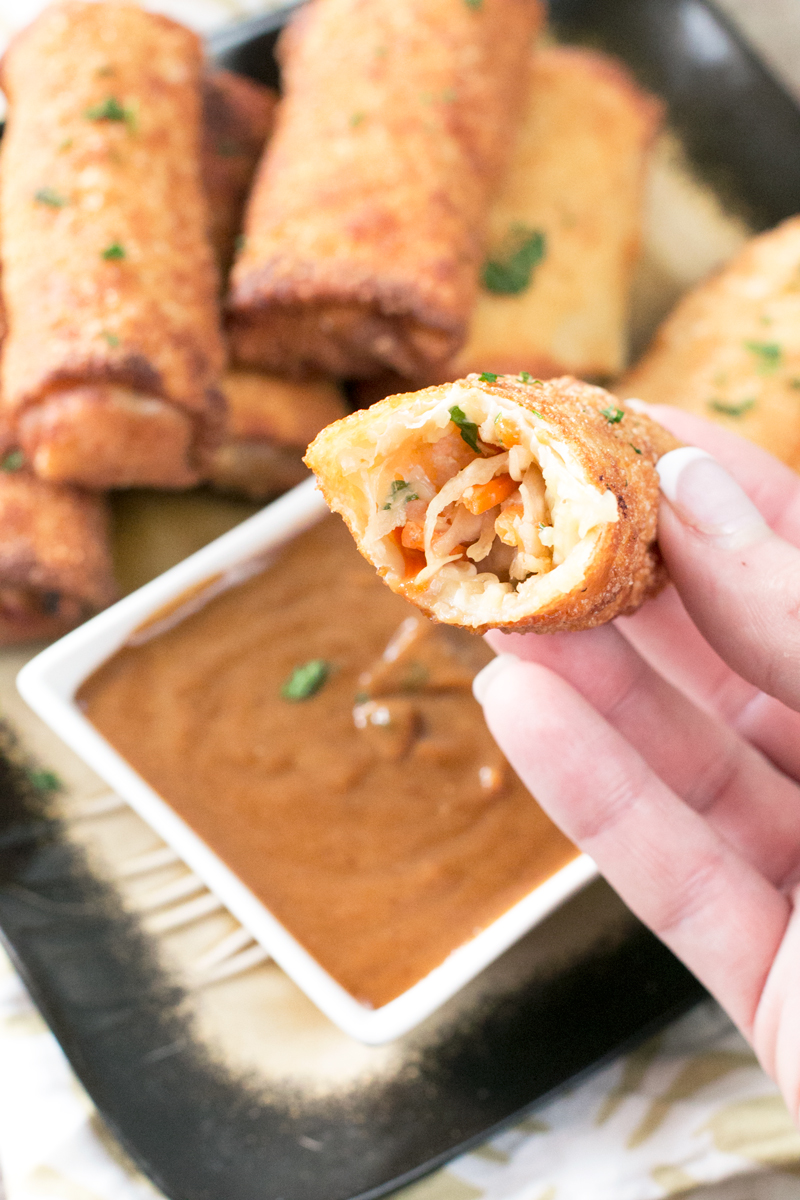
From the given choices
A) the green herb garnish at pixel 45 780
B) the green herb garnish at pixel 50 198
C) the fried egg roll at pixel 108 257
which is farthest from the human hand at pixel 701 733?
the green herb garnish at pixel 50 198

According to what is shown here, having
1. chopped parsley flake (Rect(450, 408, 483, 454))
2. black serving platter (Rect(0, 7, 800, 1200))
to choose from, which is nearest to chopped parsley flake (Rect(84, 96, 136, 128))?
black serving platter (Rect(0, 7, 800, 1200))

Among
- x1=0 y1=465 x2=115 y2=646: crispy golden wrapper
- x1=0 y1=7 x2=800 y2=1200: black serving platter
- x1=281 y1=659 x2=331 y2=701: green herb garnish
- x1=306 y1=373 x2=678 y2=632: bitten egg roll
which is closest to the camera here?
x1=306 y1=373 x2=678 y2=632: bitten egg roll

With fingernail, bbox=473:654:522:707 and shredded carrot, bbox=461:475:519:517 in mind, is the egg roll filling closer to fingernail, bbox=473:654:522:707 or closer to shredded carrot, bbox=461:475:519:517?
shredded carrot, bbox=461:475:519:517

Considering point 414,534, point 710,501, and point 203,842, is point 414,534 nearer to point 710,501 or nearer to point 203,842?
point 710,501

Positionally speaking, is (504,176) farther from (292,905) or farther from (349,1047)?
(349,1047)

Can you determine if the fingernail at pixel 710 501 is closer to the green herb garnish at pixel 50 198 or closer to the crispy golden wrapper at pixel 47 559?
the crispy golden wrapper at pixel 47 559
